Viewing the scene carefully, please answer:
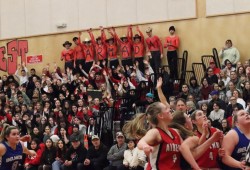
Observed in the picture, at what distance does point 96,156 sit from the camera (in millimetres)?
21125

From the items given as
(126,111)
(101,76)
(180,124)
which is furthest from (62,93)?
(180,124)

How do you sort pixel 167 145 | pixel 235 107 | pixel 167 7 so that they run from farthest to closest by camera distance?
pixel 167 7
pixel 235 107
pixel 167 145

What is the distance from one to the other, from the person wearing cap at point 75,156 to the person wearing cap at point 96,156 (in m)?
0.30

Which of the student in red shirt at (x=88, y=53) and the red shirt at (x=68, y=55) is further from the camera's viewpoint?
the red shirt at (x=68, y=55)

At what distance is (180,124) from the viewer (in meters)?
11.1

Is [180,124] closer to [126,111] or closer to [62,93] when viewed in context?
[126,111]

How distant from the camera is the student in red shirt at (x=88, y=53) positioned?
95.4 ft

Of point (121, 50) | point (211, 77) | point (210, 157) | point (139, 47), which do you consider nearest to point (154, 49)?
point (139, 47)

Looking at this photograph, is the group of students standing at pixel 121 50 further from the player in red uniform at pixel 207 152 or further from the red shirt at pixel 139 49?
the player in red uniform at pixel 207 152

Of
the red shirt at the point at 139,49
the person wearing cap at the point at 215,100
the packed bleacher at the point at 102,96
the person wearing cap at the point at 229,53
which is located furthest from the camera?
the red shirt at the point at 139,49

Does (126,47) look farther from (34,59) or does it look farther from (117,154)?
(117,154)

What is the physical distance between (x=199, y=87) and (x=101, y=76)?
4359 mm

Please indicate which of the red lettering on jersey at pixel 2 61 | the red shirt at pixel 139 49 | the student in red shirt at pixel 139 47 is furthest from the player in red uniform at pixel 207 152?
the red lettering on jersey at pixel 2 61

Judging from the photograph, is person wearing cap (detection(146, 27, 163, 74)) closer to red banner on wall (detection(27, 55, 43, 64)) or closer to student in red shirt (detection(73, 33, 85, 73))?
student in red shirt (detection(73, 33, 85, 73))
